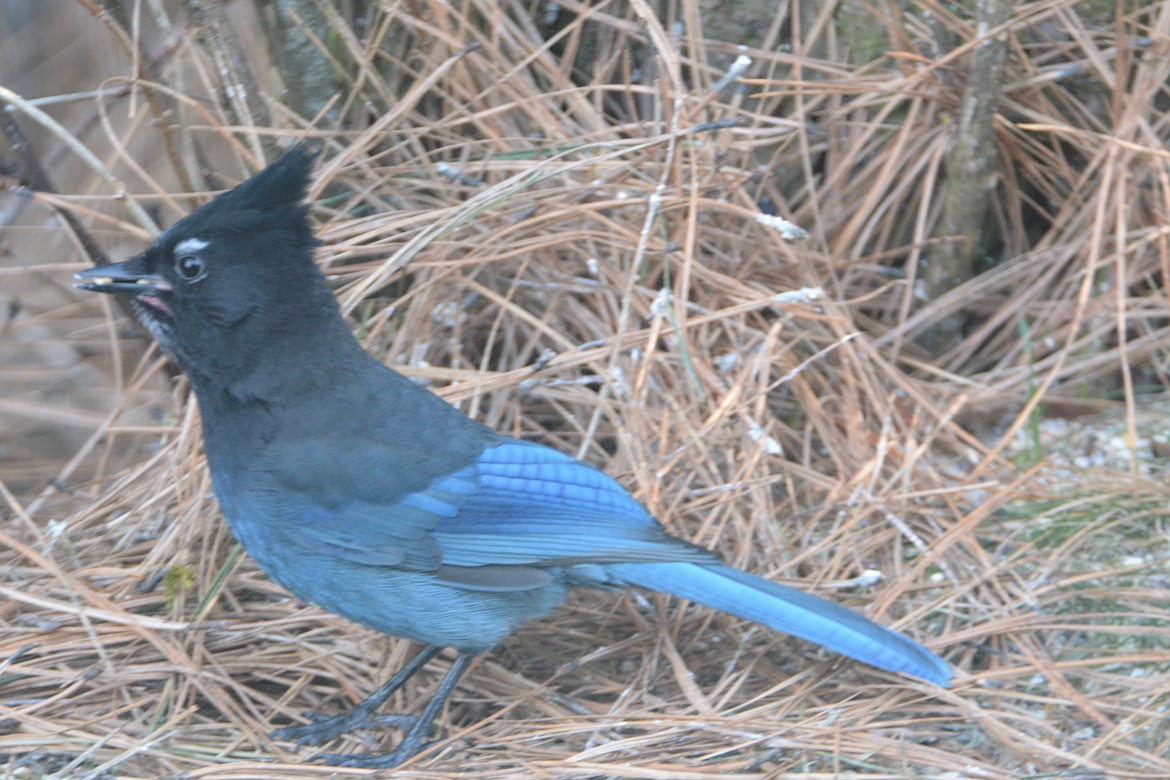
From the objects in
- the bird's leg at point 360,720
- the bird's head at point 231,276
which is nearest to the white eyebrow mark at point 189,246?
the bird's head at point 231,276

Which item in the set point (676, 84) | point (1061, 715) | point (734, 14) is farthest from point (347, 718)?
point (734, 14)

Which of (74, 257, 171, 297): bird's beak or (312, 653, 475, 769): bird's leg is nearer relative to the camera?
(312, 653, 475, 769): bird's leg

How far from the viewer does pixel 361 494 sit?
8.00ft

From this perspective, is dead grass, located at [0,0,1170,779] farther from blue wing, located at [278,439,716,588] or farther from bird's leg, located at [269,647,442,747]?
blue wing, located at [278,439,716,588]

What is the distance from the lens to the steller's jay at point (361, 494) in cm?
237

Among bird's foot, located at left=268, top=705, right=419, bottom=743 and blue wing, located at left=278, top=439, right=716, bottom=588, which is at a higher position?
blue wing, located at left=278, top=439, right=716, bottom=588

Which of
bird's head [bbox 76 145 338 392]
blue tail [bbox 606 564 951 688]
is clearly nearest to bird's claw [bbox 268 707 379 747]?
blue tail [bbox 606 564 951 688]

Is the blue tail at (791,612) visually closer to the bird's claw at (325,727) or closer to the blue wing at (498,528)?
the blue wing at (498,528)

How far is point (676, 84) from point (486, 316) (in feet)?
2.52

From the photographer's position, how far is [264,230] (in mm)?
2416

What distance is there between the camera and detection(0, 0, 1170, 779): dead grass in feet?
7.68

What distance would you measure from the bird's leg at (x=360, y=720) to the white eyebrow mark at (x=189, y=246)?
0.94 metres

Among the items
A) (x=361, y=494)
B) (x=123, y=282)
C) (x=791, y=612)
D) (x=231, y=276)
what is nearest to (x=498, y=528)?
(x=361, y=494)

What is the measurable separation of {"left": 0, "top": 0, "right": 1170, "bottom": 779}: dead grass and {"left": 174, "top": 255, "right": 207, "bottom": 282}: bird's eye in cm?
55
